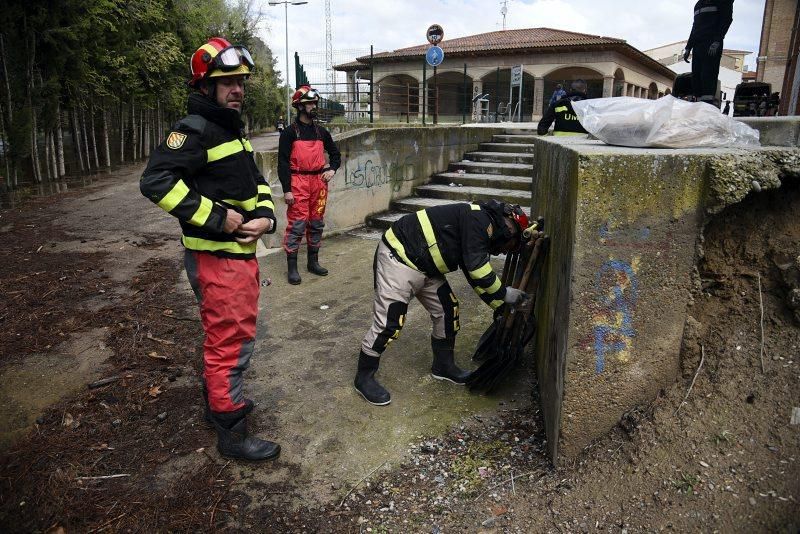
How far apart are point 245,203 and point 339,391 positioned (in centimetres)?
146

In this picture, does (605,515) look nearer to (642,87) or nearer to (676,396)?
(676,396)

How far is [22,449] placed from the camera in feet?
9.21

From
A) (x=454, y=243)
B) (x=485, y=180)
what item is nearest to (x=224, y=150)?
(x=454, y=243)

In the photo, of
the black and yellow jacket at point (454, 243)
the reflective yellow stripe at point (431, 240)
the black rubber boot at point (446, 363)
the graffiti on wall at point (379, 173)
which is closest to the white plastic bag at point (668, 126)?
the black and yellow jacket at point (454, 243)

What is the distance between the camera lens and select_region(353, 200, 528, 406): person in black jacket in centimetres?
309

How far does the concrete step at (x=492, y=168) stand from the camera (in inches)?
337

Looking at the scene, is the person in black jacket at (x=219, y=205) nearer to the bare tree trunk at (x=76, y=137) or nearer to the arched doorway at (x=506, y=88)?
the bare tree trunk at (x=76, y=137)

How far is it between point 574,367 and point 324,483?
1.36 meters

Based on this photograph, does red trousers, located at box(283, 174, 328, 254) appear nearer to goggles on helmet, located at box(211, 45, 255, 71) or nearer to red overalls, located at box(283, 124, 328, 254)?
red overalls, located at box(283, 124, 328, 254)

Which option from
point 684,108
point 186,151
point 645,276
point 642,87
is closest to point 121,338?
point 186,151

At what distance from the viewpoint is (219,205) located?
2.52m

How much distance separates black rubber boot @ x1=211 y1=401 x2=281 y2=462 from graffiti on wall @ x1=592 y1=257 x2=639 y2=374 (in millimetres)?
1747

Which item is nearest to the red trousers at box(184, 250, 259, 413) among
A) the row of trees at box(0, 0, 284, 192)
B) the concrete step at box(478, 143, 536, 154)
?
the concrete step at box(478, 143, 536, 154)

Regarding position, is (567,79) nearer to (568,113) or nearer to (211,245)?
(568,113)
